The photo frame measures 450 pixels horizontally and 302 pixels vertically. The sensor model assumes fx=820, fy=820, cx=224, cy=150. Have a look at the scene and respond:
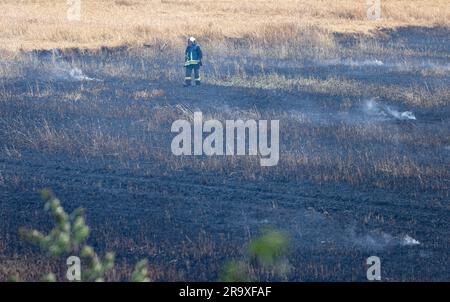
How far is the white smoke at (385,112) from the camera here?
1788cm

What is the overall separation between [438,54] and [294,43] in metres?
4.80

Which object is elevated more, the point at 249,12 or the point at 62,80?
the point at 249,12

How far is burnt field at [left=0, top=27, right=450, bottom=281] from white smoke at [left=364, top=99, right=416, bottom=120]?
Result: 5cm

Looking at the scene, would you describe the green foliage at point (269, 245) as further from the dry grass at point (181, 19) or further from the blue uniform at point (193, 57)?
the dry grass at point (181, 19)

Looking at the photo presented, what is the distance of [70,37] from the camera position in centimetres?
2827

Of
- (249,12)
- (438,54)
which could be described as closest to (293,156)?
(438,54)

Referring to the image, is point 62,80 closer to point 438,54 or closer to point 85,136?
point 85,136

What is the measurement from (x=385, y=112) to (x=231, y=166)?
19.0 ft

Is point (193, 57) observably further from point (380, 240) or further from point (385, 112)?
point (380, 240)

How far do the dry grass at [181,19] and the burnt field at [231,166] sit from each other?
362 cm

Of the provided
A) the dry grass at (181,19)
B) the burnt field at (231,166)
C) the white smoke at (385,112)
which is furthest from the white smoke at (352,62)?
the white smoke at (385,112)

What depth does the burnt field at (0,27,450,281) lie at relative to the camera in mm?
10062

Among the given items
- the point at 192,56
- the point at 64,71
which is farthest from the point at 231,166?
the point at 64,71

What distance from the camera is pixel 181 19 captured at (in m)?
Result: 33.9
